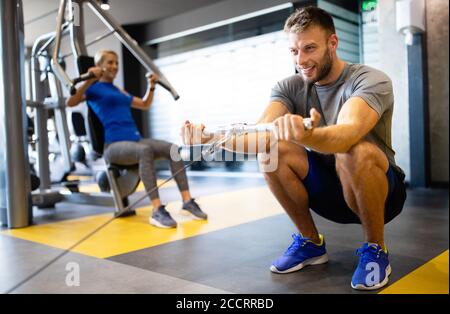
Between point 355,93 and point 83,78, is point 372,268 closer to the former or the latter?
point 355,93

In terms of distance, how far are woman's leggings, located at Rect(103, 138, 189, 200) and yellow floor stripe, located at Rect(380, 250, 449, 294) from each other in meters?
1.39

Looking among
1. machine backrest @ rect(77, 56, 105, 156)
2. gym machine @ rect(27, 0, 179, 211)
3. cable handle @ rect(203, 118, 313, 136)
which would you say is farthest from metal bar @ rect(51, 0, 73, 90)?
cable handle @ rect(203, 118, 313, 136)

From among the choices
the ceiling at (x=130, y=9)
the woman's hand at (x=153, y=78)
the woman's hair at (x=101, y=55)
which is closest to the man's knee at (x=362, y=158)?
the ceiling at (x=130, y=9)

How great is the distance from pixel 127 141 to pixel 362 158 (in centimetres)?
176

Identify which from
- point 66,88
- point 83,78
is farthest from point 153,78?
point 66,88

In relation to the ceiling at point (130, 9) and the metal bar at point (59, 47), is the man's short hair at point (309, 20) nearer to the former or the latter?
the ceiling at point (130, 9)

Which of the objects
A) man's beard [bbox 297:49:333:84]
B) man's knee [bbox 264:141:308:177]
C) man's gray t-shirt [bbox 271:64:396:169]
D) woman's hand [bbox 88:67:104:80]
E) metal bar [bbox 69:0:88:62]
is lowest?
man's knee [bbox 264:141:308:177]

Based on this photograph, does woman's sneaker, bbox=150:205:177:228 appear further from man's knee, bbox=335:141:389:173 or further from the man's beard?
the man's beard

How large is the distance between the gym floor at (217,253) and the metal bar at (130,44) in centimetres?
41

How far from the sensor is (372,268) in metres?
1.20

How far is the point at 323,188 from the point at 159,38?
68 cm

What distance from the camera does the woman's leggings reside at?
241 cm

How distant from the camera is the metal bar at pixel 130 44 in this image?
1279mm
